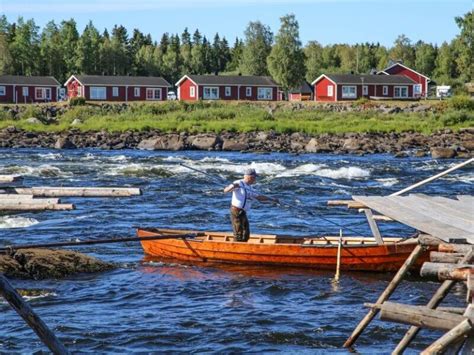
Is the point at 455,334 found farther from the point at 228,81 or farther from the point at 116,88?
the point at 228,81

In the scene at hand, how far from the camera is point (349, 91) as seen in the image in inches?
3447

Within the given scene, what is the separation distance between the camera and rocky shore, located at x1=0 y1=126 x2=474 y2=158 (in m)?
48.0

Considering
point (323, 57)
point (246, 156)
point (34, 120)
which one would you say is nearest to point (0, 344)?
point (246, 156)

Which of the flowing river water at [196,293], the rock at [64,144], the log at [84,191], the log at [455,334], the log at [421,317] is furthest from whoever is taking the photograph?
the rock at [64,144]

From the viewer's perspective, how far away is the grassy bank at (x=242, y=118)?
58688 mm

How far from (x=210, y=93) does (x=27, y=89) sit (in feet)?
59.5

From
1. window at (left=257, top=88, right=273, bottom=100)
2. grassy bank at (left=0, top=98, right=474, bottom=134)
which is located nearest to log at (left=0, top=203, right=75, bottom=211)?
grassy bank at (left=0, top=98, right=474, bottom=134)

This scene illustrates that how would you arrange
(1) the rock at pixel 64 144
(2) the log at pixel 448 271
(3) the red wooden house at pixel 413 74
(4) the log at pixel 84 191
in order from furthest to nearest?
(3) the red wooden house at pixel 413 74 < (1) the rock at pixel 64 144 < (4) the log at pixel 84 191 < (2) the log at pixel 448 271

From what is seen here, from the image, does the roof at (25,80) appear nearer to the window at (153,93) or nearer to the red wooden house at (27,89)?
the red wooden house at (27,89)

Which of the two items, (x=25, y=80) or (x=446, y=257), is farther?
(x=25, y=80)

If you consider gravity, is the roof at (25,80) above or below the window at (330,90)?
above

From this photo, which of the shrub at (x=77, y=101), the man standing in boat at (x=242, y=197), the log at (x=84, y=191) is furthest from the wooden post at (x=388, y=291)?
the shrub at (x=77, y=101)

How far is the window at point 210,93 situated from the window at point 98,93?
987cm

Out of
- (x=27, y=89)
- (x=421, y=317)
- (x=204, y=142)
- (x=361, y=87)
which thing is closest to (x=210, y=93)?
(x=361, y=87)
